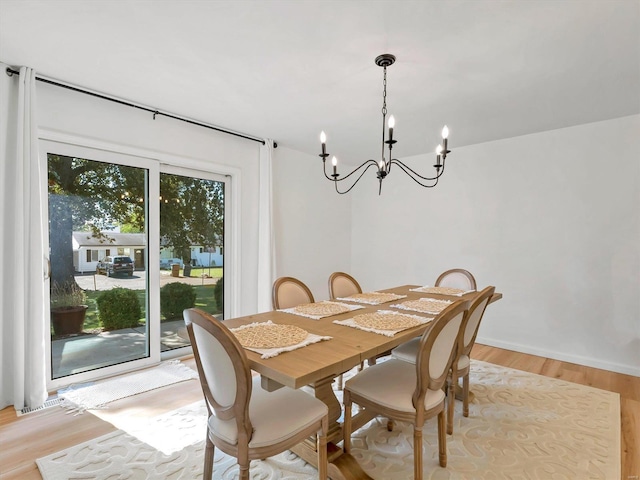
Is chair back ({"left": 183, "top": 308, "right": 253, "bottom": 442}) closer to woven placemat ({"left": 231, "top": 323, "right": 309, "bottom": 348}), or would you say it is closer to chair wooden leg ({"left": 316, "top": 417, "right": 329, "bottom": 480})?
woven placemat ({"left": 231, "top": 323, "right": 309, "bottom": 348})

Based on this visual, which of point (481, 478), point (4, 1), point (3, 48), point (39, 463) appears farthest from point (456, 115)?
point (39, 463)

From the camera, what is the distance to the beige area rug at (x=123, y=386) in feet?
8.07

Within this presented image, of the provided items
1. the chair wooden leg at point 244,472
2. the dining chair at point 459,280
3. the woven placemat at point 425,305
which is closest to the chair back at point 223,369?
the chair wooden leg at point 244,472

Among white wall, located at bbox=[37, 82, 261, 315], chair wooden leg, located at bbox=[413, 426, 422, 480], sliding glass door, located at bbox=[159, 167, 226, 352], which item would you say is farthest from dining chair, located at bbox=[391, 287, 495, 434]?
sliding glass door, located at bbox=[159, 167, 226, 352]

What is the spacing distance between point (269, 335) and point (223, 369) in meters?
0.40

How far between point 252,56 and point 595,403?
358cm

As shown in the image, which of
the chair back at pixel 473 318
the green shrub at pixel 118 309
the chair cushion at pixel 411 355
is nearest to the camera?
the chair back at pixel 473 318

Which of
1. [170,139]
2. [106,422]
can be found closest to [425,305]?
[106,422]

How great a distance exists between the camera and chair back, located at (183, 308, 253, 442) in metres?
1.24

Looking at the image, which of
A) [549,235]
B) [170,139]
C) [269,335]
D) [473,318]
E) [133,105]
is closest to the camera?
[269,335]

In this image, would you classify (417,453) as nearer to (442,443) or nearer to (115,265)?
(442,443)

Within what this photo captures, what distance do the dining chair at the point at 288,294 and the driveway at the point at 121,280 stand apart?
4.55ft

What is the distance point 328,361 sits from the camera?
134 centimetres

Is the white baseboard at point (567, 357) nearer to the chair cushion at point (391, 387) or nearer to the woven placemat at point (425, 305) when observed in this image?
the woven placemat at point (425, 305)
